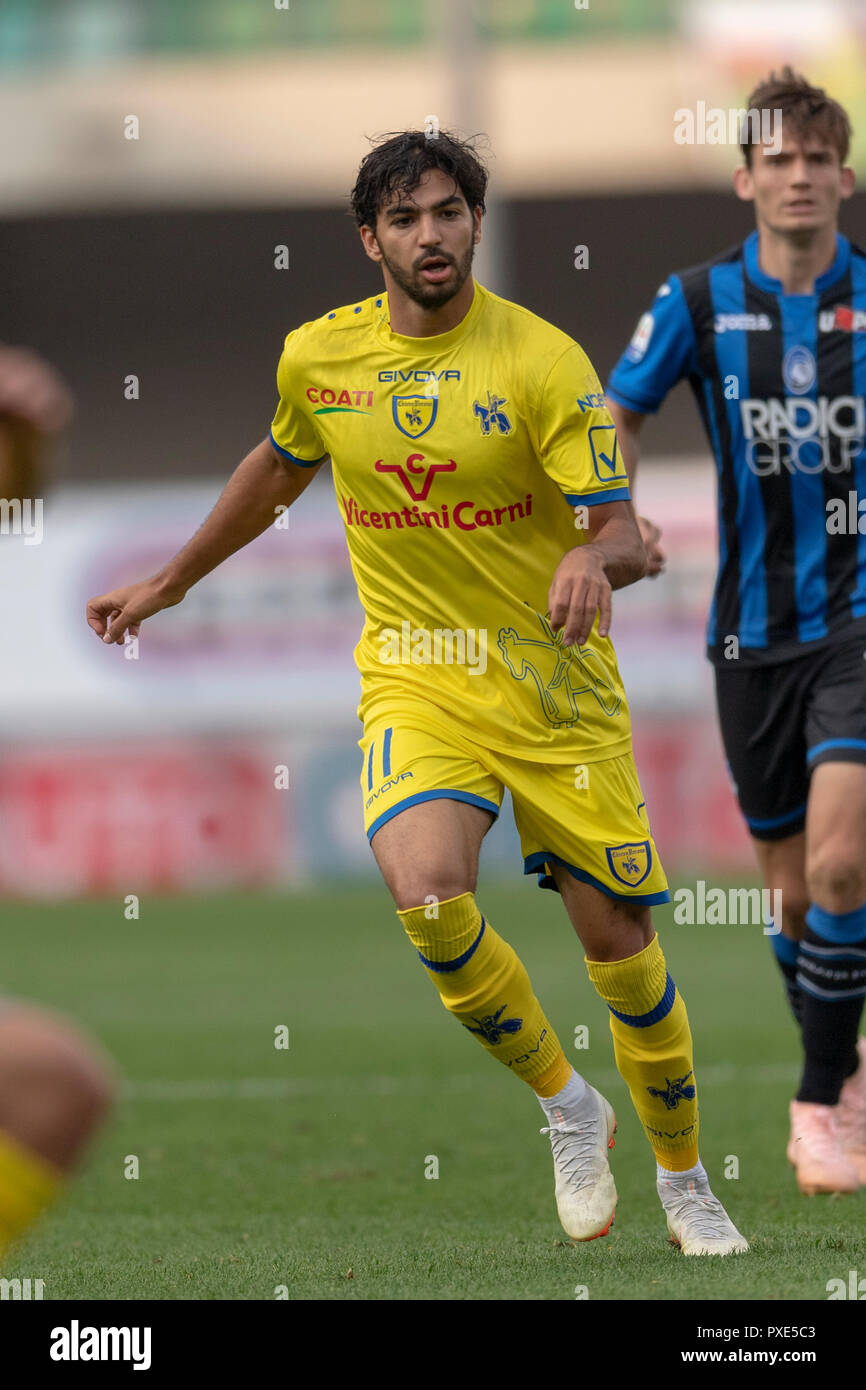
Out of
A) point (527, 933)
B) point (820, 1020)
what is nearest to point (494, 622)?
point (820, 1020)

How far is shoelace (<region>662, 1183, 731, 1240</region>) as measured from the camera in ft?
15.2

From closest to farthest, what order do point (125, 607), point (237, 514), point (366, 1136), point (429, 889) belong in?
1. point (429, 889)
2. point (125, 607)
3. point (237, 514)
4. point (366, 1136)

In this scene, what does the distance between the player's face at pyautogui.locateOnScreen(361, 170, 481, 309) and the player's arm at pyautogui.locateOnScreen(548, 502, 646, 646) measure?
621 millimetres

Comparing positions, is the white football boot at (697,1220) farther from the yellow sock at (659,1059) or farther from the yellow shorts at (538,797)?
the yellow shorts at (538,797)

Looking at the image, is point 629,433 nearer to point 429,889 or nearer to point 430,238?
point 430,238

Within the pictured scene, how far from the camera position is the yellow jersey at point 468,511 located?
4656mm

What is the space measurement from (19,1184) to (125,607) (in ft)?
7.55

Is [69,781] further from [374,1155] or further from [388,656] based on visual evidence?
[388,656]

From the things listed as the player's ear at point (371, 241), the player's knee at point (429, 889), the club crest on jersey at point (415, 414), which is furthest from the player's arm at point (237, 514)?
the player's knee at point (429, 889)

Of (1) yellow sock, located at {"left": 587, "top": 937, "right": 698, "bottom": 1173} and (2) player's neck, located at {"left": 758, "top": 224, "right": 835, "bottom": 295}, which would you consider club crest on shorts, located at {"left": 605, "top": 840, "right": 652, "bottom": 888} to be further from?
(2) player's neck, located at {"left": 758, "top": 224, "right": 835, "bottom": 295}

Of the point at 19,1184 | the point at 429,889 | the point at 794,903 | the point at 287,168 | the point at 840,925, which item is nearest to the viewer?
the point at 19,1184

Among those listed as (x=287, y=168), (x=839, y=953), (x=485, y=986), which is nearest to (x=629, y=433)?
(x=839, y=953)

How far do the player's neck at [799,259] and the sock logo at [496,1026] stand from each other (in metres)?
2.28

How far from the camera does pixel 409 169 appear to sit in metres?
4.63
